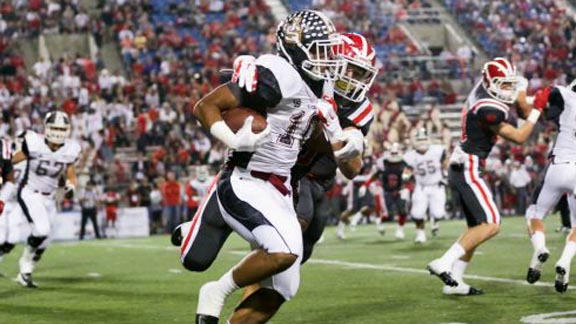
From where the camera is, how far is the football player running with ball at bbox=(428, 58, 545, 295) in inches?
312

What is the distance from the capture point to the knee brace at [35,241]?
397 inches

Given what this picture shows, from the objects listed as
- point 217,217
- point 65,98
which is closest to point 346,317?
point 217,217

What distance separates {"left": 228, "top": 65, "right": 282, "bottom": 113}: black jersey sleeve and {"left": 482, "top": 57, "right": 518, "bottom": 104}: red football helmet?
339 cm

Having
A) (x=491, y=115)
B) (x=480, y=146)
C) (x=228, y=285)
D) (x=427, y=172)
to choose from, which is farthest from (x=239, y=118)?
(x=427, y=172)

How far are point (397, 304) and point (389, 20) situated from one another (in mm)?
19848

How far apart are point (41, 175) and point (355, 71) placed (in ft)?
17.2

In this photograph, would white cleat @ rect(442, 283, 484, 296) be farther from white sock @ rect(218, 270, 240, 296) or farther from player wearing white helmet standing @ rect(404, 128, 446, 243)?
player wearing white helmet standing @ rect(404, 128, 446, 243)

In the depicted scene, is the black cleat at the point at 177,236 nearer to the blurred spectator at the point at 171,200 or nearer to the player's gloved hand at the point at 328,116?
the player's gloved hand at the point at 328,116

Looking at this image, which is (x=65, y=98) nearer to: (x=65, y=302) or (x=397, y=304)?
(x=65, y=302)

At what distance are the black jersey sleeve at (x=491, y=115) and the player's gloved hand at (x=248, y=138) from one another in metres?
3.43

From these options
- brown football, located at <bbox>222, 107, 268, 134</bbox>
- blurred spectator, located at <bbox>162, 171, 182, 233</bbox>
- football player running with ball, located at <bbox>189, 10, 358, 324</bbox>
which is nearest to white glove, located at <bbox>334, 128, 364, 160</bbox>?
football player running with ball, located at <bbox>189, 10, 358, 324</bbox>

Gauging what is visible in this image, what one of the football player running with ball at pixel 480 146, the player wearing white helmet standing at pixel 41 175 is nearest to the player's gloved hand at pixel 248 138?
the football player running with ball at pixel 480 146

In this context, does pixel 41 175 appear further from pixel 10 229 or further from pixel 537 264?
pixel 537 264

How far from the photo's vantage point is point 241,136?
483 centimetres
